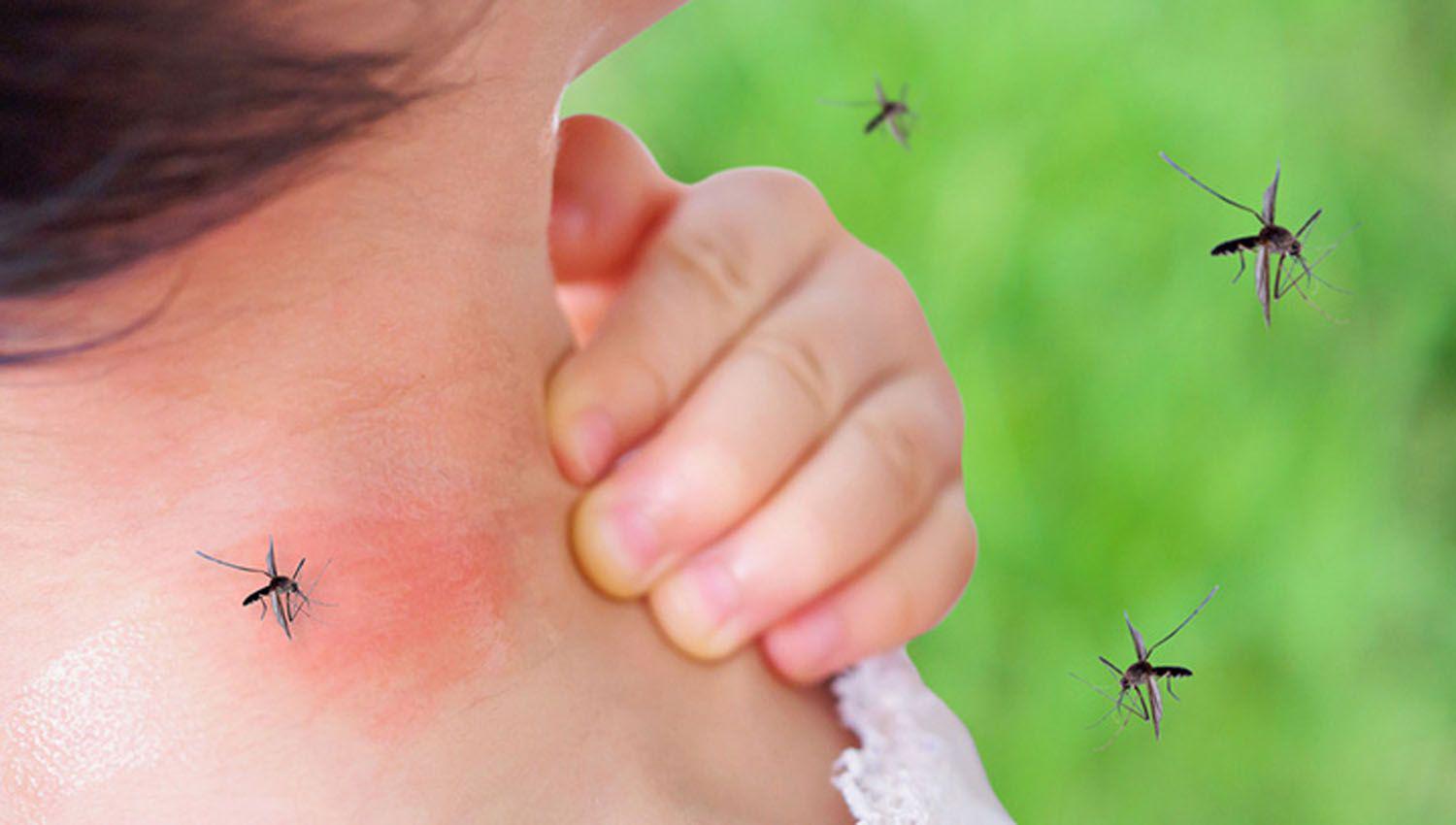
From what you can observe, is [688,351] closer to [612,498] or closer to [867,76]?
[612,498]

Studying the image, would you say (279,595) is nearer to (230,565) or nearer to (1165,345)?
(230,565)

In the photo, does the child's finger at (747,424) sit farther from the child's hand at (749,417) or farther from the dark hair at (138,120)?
the dark hair at (138,120)

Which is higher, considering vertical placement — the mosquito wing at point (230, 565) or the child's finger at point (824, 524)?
the child's finger at point (824, 524)

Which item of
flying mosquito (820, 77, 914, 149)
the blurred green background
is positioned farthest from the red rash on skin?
the blurred green background

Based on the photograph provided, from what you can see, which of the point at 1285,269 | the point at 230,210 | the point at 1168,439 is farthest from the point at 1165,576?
the point at 230,210

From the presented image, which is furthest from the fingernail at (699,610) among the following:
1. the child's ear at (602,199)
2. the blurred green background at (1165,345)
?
the blurred green background at (1165,345)

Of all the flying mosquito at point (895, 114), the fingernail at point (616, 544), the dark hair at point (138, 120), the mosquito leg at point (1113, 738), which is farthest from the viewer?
the mosquito leg at point (1113, 738)

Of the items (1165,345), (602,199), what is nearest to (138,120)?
(602,199)
